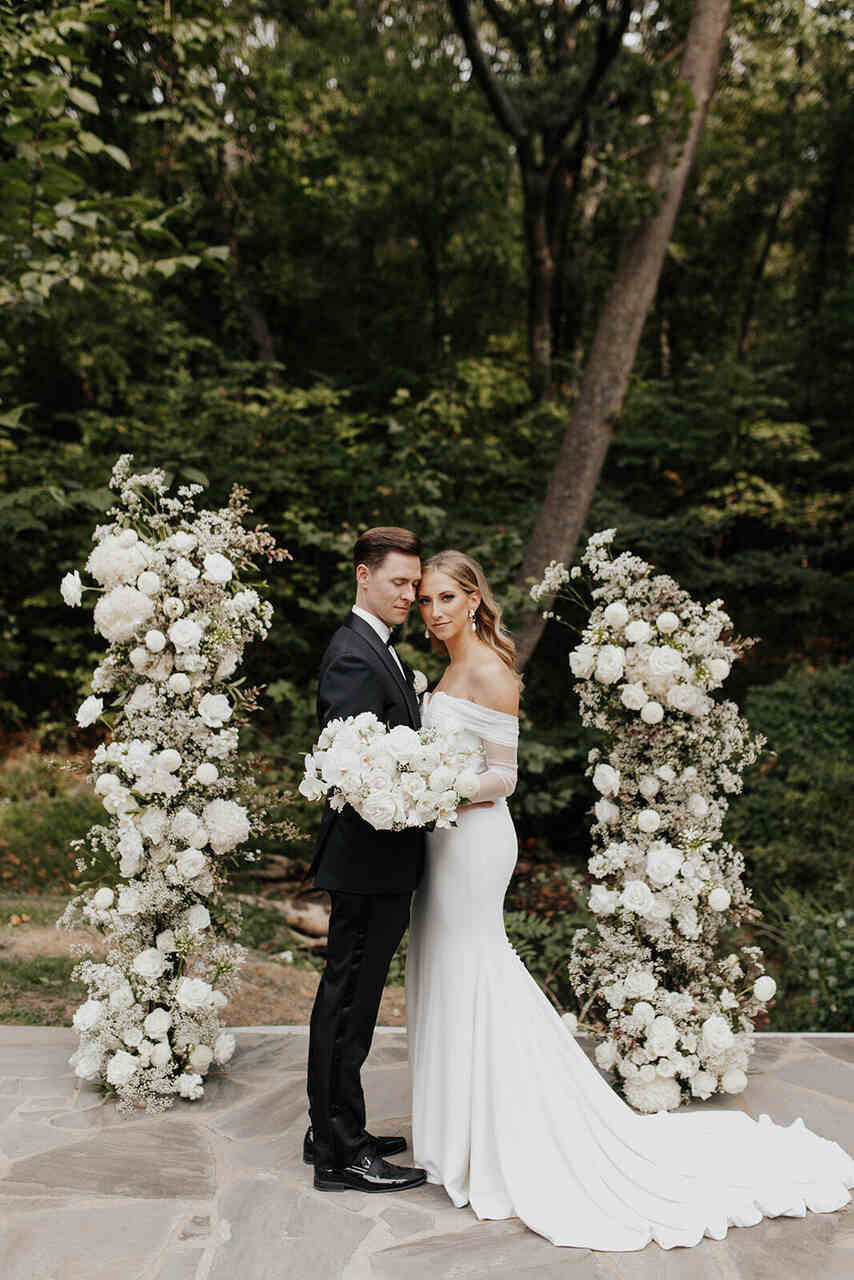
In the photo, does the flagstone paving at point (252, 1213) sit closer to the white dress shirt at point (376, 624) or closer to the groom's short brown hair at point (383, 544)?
the white dress shirt at point (376, 624)

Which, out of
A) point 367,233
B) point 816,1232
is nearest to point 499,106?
point 367,233

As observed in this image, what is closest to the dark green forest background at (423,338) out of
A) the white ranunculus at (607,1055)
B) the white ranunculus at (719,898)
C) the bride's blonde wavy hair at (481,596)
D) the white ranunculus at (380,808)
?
the white ranunculus at (719,898)

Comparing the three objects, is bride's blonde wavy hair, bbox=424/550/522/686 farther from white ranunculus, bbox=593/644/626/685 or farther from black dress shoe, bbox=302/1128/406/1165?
black dress shoe, bbox=302/1128/406/1165

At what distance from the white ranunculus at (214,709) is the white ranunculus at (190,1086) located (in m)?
1.47

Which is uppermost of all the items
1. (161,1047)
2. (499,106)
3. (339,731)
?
(499,106)

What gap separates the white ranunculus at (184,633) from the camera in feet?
13.1

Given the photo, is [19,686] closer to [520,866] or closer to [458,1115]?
[520,866]

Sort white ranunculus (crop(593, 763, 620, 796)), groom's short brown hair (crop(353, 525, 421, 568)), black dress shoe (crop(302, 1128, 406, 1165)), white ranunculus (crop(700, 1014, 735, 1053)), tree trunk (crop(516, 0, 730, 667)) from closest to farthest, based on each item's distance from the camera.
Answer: groom's short brown hair (crop(353, 525, 421, 568)) < black dress shoe (crop(302, 1128, 406, 1165)) < white ranunculus (crop(700, 1014, 735, 1053)) < white ranunculus (crop(593, 763, 620, 796)) < tree trunk (crop(516, 0, 730, 667))

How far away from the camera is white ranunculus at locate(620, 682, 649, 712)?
4.23 meters

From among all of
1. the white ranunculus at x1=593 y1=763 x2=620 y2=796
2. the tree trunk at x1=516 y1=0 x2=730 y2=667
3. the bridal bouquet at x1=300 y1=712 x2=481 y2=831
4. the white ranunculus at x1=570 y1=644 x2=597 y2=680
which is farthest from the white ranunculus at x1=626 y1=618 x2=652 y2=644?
the tree trunk at x1=516 y1=0 x2=730 y2=667

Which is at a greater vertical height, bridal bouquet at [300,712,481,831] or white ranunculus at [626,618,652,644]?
white ranunculus at [626,618,652,644]

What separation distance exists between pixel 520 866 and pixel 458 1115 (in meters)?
4.99

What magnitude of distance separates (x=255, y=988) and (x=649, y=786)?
2898mm

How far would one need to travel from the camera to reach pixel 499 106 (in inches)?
362
